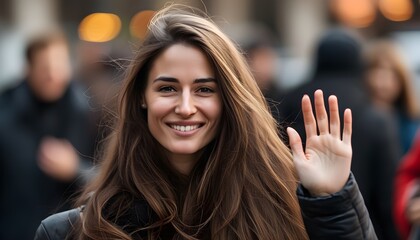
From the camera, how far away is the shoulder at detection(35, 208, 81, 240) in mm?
3346

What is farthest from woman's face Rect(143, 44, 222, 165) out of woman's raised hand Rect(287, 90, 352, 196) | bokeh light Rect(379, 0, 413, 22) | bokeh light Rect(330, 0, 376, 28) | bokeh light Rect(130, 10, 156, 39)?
bokeh light Rect(130, 10, 156, 39)

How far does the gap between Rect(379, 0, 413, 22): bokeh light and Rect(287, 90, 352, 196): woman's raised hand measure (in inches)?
577

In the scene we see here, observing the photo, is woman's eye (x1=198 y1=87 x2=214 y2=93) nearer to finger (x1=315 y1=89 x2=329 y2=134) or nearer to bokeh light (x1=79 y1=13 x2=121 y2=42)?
finger (x1=315 y1=89 x2=329 y2=134)

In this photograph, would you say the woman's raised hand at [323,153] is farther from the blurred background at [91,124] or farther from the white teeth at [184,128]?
the blurred background at [91,124]

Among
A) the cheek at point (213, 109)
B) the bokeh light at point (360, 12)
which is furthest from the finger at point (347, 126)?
the bokeh light at point (360, 12)

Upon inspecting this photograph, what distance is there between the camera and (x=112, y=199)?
3391mm

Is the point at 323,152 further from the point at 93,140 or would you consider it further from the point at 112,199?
the point at 93,140

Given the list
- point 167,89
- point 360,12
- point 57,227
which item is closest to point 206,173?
point 167,89

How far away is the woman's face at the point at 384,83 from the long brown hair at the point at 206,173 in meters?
4.31

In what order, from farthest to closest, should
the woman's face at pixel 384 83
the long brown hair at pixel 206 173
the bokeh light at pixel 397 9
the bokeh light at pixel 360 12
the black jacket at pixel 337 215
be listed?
the bokeh light at pixel 397 9
the bokeh light at pixel 360 12
the woman's face at pixel 384 83
the long brown hair at pixel 206 173
the black jacket at pixel 337 215

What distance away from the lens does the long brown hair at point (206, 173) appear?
11.0 ft

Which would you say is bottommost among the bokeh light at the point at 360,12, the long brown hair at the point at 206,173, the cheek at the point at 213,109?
the bokeh light at the point at 360,12

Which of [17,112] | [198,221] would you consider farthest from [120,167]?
[17,112]

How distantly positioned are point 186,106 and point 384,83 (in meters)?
4.71
